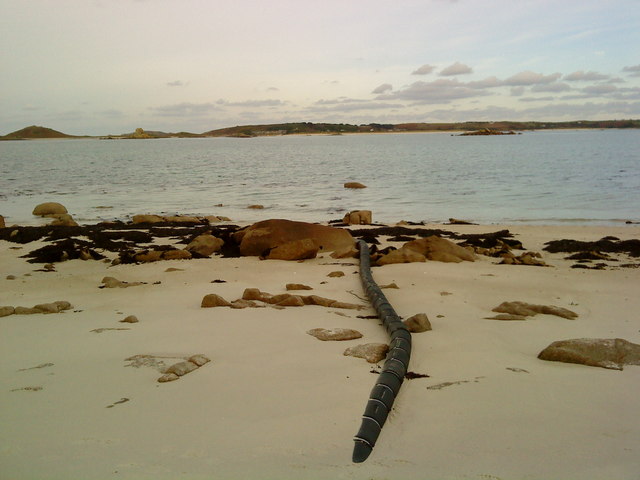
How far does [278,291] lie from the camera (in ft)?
24.3

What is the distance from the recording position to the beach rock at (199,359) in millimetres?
4297

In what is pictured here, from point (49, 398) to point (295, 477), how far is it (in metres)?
2.13

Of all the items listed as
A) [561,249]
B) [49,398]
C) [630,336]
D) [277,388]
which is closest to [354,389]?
[277,388]

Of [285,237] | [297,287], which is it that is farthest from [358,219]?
[297,287]

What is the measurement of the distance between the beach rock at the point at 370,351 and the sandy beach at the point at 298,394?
9cm

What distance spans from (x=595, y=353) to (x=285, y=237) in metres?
7.10

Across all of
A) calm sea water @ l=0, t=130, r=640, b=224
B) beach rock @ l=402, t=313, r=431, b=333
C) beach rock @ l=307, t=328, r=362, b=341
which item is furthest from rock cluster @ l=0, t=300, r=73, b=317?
calm sea water @ l=0, t=130, r=640, b=224

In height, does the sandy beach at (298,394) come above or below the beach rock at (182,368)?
below

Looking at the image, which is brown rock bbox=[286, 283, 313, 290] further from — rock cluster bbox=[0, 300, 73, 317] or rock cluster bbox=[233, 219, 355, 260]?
rock cluster bbox=[0, 300, 73, 317]

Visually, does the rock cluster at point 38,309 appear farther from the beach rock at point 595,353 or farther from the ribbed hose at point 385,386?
the beach rock at point 595,353

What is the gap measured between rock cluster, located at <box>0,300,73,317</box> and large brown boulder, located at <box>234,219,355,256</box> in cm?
462

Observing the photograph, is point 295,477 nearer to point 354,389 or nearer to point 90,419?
point 354,389

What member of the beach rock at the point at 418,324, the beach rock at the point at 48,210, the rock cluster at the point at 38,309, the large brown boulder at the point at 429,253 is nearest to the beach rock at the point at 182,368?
the beach rock at the point at 418,324

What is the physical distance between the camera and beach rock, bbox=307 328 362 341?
16.5 feet
